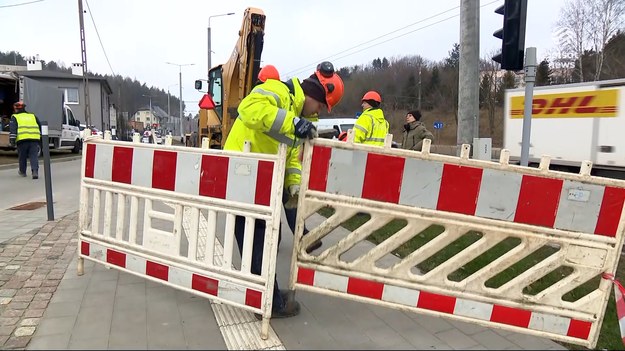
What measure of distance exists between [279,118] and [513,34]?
3.81 metres

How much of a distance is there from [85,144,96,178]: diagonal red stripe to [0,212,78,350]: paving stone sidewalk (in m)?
1.00

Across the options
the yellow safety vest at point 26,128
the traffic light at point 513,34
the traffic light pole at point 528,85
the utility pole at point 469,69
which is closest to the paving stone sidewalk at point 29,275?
the traffic light pole at point 528,85

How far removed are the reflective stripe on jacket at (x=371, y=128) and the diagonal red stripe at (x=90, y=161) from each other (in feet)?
10.4

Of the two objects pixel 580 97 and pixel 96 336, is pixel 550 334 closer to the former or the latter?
pixel 96 336

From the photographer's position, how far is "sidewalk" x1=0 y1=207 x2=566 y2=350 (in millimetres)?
2648

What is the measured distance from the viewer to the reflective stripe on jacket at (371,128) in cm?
558

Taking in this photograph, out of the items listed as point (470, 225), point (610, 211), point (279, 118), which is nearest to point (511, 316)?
point (470, 225)

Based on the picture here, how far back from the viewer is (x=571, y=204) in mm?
2520

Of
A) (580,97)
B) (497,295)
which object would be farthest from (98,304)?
(580,97)

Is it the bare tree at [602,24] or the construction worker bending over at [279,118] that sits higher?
the bare tree at [602,24]

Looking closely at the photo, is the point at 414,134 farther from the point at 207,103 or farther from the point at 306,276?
the point at 207,103

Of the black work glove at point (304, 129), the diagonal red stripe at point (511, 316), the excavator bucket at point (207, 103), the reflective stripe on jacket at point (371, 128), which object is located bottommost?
the diagonal red stripe at point (511, 316)

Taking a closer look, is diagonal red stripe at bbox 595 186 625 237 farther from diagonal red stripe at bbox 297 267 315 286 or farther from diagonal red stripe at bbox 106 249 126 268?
diagonal red stripe at bbox 106 249 126 268

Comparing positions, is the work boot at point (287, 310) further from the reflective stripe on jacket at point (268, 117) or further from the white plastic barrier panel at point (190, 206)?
the reflective stripe on jacket at point (268, 117)
